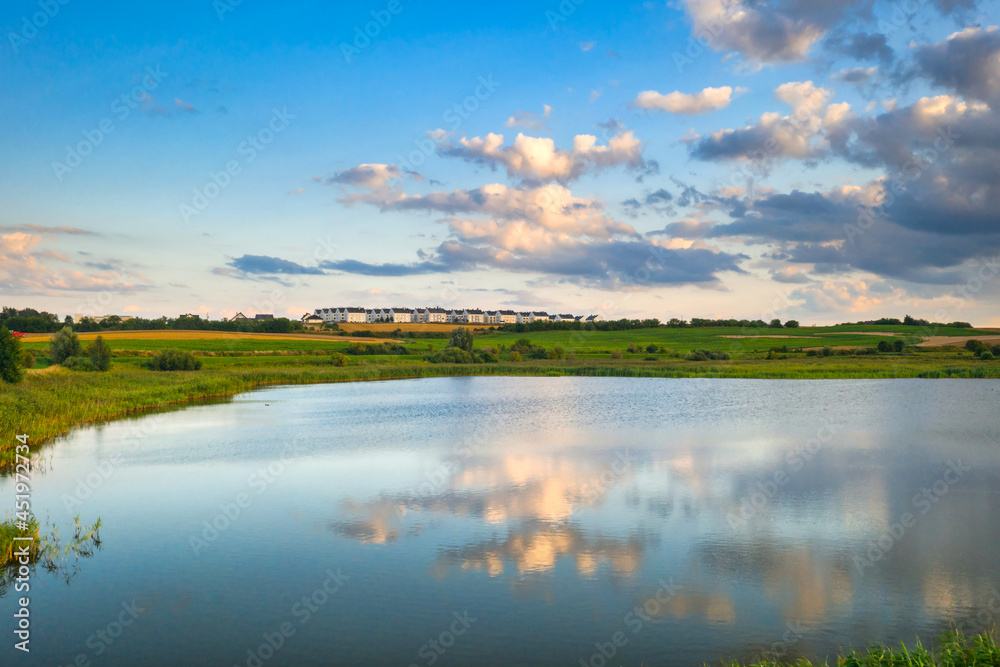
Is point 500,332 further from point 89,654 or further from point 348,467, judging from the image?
point 89,654

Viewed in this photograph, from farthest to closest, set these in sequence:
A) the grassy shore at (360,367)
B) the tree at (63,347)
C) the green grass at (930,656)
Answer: the tree at (63,347)
the grassy shore at (360,367)
the green grass at (930,656)

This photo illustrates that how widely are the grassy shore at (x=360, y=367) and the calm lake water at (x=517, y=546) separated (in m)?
5.90

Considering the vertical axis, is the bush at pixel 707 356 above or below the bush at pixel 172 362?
above

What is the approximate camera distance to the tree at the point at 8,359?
33.9 meters

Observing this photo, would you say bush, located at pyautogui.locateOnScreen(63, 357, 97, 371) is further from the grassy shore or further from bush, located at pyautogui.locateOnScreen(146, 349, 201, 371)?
bush, located at pyautogui.locateOnScreen(146, 349, 201, 371)

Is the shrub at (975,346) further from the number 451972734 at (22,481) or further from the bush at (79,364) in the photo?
the bush at (79,364)

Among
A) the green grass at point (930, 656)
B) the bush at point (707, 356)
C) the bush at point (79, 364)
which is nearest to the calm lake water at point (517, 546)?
the green grass at point (930, 656)

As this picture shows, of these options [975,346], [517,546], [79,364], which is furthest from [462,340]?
[517,546]

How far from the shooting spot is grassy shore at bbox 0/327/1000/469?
29.0m

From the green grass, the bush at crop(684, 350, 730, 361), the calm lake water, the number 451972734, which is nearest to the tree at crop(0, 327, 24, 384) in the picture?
the calm lake water

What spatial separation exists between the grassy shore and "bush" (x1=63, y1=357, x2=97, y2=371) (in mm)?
2062

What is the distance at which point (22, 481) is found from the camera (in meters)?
16.8

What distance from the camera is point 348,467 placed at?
18828 millimetres

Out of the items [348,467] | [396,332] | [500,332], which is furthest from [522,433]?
[500,332]
